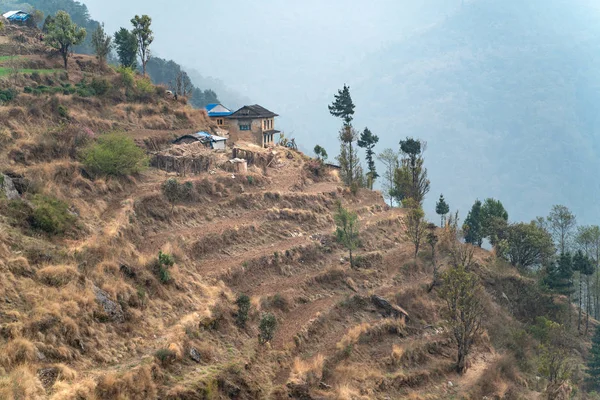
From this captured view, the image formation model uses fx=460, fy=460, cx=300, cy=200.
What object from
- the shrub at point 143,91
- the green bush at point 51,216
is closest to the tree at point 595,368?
the green bush at point 51,216

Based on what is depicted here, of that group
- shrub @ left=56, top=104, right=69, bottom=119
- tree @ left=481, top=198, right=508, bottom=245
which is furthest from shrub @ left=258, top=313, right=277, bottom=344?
tree @ left=481, top=198, right=508, bottom=245

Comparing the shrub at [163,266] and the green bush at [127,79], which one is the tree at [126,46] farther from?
the shrub at [163,266]

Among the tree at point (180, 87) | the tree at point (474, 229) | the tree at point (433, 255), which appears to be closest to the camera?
the tree at point (433, 255)

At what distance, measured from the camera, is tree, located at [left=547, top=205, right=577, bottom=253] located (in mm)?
73938

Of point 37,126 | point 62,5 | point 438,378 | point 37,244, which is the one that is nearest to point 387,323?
point 438,378

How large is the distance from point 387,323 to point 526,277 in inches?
1190

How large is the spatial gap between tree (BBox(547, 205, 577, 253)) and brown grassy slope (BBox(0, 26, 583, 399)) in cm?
2452

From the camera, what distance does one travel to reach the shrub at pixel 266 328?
2775 centimetres

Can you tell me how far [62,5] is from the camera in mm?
199625

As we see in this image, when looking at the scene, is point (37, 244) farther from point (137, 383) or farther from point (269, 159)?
point (269, 159)

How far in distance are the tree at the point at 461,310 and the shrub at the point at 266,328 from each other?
48.7 ft

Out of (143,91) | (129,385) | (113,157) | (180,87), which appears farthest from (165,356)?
(180,87)

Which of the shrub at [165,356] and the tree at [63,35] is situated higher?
the tree at [63,35]

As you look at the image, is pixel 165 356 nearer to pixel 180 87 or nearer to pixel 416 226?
pixel 416 226
